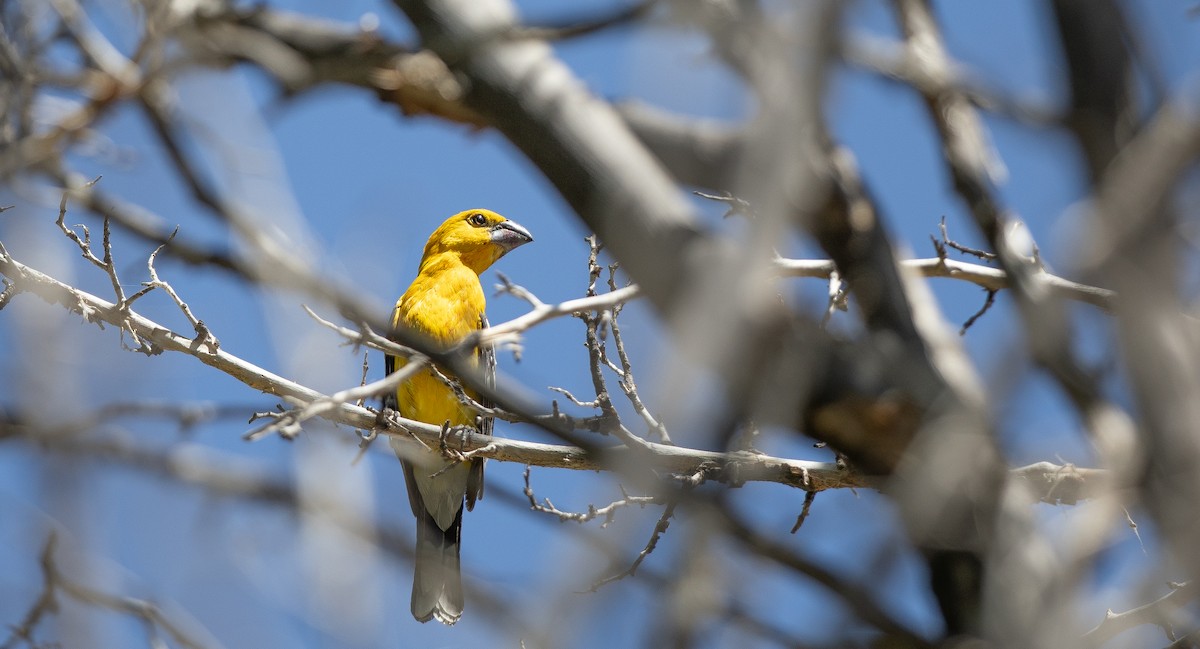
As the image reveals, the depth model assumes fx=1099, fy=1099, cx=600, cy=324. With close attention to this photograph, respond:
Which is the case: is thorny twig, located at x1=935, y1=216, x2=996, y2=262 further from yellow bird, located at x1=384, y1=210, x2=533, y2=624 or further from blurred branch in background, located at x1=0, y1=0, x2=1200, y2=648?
yellow bird, located at x1=384, y1=210, x2=533, y2=624

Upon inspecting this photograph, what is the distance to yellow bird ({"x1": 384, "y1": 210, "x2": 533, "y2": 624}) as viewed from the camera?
20.8ft

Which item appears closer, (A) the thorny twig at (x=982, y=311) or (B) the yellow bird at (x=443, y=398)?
(A) the thorny twig at (x=982, y=311)

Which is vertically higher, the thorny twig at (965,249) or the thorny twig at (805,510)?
the thorny twig at (965,249)

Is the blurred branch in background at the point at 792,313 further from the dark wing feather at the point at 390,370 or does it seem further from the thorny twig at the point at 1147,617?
the dark wing feather at the point at 390,370

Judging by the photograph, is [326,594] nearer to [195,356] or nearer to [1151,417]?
[1151,417]

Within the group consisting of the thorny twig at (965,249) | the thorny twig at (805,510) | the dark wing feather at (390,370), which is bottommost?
the dark wing feather at (390,370)

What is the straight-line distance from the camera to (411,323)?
262 inches

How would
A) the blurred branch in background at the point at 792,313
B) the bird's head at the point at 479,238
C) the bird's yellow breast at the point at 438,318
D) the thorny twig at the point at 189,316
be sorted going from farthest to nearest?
the bird's head at the point at 479,238 < the bird's yellow breast at the point at 438,318 < the thorny twig at the point at 189,316 < the blurred branch in background at the point at 792,313

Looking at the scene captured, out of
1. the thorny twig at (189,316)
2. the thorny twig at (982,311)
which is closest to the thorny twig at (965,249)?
the thorny twig at (982,311)

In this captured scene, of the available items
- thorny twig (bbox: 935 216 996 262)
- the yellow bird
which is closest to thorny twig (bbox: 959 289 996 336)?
thorny twig (bbox: 935 216 996 262)

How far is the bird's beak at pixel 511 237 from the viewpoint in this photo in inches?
300

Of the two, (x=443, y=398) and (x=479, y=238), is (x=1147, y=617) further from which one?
(x=479, y=238)

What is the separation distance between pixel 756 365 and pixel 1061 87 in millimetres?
696

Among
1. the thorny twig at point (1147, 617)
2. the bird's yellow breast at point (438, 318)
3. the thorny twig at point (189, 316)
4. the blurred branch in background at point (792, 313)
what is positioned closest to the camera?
the blurred branch in background at point (792, 313)
